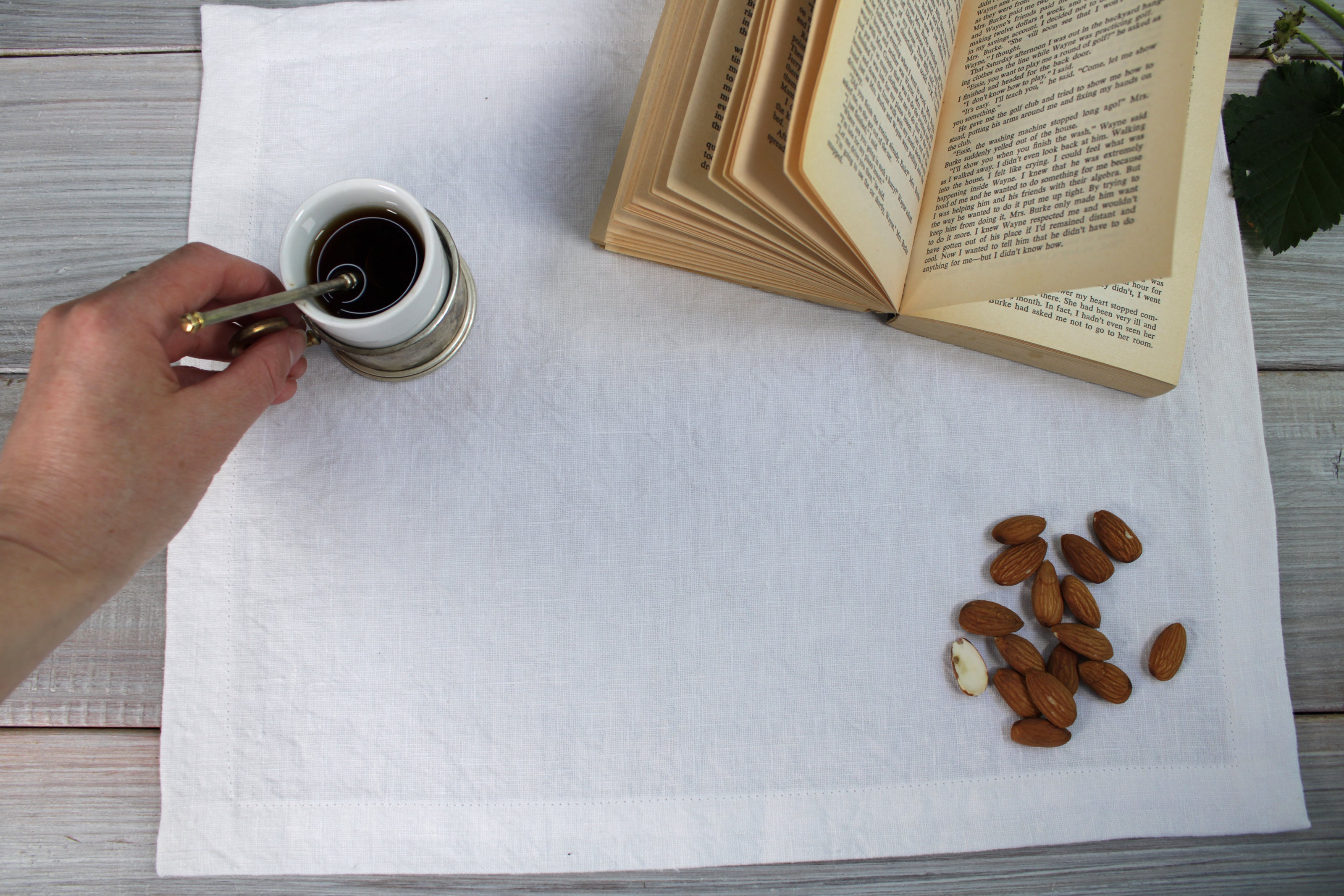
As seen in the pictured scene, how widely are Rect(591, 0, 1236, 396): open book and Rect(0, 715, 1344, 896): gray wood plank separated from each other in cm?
41

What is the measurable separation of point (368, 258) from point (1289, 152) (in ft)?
2.61

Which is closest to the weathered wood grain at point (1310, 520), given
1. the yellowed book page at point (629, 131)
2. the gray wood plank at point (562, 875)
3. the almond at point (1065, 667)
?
the gray wood plank at point (562, 875)

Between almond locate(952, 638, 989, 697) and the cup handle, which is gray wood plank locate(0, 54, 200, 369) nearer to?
the cup handle

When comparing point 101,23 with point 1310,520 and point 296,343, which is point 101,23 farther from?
point 1310,520

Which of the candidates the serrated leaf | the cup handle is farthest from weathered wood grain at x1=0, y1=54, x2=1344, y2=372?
the cup handle

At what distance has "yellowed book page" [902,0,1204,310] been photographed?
1.67ft

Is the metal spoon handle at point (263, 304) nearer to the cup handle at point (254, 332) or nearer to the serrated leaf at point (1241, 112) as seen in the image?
the cup handle at point (254, 332)

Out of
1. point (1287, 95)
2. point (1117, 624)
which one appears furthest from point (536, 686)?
point (1287, 95)

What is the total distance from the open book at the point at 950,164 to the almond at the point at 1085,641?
211mm

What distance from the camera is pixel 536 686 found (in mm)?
626

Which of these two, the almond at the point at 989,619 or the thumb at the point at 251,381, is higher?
the thumb at the point at 251,381

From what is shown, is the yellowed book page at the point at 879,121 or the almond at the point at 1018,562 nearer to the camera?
the yellowed book page at the point at 879,121

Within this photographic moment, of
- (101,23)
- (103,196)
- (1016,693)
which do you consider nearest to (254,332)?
(103,196)

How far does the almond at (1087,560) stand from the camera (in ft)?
2.08
